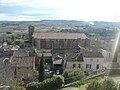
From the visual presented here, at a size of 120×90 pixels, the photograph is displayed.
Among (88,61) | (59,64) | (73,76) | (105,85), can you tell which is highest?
(105,85)

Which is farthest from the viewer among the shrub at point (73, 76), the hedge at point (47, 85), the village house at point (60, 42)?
the village house at point (60, 42)

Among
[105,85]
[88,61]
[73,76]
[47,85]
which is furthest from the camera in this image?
[88,61]

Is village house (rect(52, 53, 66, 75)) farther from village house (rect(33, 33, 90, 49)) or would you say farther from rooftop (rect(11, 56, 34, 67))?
village house (rect(33, 33, 90, 49))

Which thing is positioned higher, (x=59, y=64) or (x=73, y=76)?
(x=73, y=76)

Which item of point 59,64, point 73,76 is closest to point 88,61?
point 59,64

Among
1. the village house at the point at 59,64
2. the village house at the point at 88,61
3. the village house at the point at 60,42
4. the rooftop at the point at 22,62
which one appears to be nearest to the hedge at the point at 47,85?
the rooftop at the point at 22,62

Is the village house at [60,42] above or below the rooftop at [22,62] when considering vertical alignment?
below

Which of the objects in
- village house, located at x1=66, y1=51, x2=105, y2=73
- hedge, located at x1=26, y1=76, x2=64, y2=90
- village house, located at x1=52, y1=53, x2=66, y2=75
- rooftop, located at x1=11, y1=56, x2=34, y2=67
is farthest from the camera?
village house, located at x1=66, y1=51, x2=105, y2=73

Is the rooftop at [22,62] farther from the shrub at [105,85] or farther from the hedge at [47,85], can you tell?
the shrub at [105,85]

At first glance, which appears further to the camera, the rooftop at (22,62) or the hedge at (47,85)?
the rooftop at (22,62)

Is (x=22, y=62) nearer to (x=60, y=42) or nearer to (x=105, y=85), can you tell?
(x=105, y=85)

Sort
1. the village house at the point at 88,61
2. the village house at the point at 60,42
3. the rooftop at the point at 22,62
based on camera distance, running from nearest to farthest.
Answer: the rooftop at the point at 22,62 < the village house at the point at 88,61 < the village house at the point at 60,42

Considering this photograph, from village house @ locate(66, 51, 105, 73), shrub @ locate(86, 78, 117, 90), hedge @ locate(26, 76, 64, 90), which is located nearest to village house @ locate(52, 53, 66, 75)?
village house @ locate(66, 51, 105, 73)

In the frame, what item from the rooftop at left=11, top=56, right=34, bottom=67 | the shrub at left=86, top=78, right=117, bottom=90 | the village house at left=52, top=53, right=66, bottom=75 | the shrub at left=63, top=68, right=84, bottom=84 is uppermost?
the shrub at left=86, top=78, right=117, bottom=90
